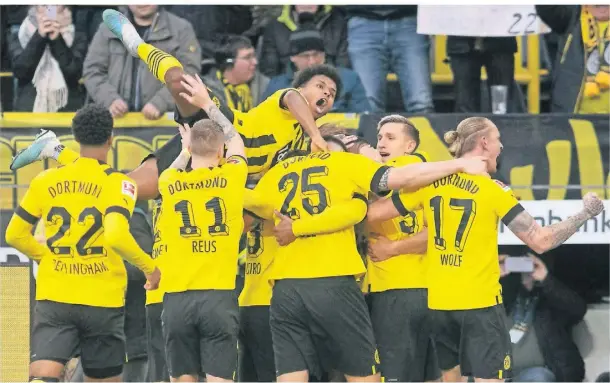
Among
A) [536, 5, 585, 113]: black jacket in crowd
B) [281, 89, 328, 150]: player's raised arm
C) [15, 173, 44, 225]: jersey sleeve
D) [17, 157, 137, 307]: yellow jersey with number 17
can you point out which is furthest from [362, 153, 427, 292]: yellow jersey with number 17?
[536, 5, 585, 113]: black jacket in crowd

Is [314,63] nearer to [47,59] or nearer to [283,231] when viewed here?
[47,59]

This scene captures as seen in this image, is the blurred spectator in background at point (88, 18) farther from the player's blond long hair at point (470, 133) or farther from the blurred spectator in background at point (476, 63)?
the player's blond long hair at point (470, 133)

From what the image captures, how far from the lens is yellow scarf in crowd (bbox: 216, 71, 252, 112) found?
12.2 meters

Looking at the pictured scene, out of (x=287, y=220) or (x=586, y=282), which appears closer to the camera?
(x=287, y=220)

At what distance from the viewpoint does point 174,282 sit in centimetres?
906

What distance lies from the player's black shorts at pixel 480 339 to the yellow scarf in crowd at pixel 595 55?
4014mm

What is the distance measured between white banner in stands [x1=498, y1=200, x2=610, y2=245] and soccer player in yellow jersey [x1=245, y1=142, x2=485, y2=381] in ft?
9.48

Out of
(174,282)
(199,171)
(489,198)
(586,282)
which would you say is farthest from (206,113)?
(586,282)

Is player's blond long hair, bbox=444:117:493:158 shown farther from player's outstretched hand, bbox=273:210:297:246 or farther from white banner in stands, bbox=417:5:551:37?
white banner in stands, bbox=417:5:551:37

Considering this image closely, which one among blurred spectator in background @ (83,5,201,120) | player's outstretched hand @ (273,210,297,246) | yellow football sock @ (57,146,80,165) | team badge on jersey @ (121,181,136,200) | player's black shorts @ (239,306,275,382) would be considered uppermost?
blurred spectator in background @ (83,5,201,120)

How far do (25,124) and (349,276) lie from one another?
3939 millimetres

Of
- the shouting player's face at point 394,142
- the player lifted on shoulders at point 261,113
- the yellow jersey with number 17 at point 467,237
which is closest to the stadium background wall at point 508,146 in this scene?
the player lifted on shoulders at point 261,113

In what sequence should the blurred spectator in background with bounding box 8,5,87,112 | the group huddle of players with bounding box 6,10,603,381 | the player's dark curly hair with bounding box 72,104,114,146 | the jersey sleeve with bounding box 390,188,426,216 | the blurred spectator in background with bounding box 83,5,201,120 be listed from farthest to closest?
the blurred spectator in background with bounding box 8,5,87,112, the blurred spectator in background with bounding box 83,5,201,120, the player's dark curly hair with bounding box 72,104,114,146, the jersey sleeve with bounding box 390,188,426,216, the group huddle of players with bounding box 6,10,603,381

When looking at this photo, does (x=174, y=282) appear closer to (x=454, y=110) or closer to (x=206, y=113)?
(x=206, y=113)
